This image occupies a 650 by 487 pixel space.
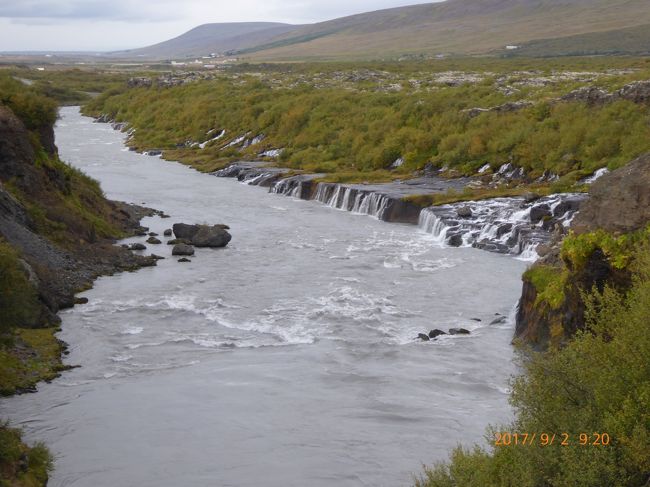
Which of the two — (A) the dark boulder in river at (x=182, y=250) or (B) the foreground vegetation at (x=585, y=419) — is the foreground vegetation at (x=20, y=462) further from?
(A) the dark boulder in river at (x=182, y=250)

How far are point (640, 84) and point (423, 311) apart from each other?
2764cm

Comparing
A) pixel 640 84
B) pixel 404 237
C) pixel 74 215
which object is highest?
pixel 640 84

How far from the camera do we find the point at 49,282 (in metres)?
26.0

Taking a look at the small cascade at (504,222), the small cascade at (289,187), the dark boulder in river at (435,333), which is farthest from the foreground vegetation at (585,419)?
the small cascade at (289,187)

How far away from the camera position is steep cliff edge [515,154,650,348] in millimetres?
19438

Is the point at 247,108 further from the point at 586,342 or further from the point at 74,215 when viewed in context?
the point at 586,342

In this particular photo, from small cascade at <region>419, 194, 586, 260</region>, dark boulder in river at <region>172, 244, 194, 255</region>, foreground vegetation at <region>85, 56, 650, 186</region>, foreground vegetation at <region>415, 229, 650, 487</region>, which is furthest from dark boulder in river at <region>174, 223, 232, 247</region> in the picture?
foreground vegetation at <region>415, 229, 650, 487</region>

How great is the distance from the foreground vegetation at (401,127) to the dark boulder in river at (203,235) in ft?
52.2

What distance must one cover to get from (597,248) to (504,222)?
629 inches

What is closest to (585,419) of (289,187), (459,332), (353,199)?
(459,332)

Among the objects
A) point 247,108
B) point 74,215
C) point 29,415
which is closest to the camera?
point 29,415

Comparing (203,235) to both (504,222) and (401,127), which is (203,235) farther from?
(401,127)

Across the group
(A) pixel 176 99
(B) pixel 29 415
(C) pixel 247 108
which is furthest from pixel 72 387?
(A) pixel 176 99
